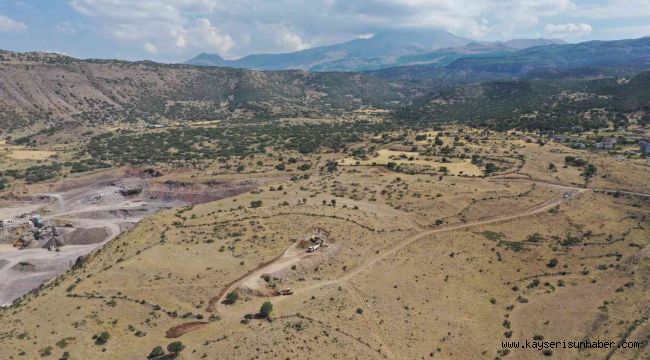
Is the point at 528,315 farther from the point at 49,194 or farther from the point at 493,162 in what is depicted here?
the point at 49,194

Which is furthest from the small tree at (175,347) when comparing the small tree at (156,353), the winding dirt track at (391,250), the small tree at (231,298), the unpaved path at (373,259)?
the small tree at (231,298)

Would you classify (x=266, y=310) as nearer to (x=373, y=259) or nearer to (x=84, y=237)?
(x=373, y=259)

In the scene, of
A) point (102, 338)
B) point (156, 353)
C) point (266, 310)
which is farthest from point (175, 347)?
point (266, 310)

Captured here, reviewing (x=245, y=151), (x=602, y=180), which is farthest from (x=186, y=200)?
(x=602, y=180)

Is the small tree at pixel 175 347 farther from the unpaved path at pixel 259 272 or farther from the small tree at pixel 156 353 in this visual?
the unpaved path at pixel 259 272

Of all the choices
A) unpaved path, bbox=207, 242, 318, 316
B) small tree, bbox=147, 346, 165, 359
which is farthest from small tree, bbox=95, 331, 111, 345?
unpaved path, bbox=207, 242, 318, 316

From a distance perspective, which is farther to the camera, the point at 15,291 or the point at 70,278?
the point at 15,291

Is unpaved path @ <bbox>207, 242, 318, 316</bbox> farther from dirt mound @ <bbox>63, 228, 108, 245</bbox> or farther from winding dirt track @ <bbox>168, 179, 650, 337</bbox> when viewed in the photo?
dirt mound @ <bbox>63, 228, 108, 245</bbox>
